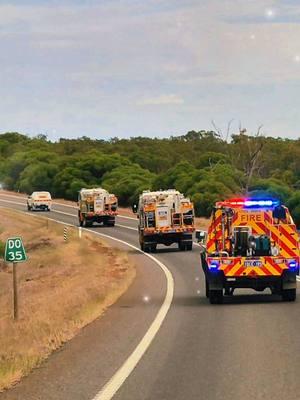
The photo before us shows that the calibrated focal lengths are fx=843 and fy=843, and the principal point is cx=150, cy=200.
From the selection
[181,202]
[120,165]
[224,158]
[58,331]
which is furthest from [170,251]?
[120,165]

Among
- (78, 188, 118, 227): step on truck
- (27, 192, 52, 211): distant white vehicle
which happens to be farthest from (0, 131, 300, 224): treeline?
(78, 188, 118, 227): step on truck

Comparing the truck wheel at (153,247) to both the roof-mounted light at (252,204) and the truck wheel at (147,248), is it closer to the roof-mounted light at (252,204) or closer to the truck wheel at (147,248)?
the truck wheel at (147,248)

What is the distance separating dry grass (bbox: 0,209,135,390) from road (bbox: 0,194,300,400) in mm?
354

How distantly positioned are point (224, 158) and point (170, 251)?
60226 mm

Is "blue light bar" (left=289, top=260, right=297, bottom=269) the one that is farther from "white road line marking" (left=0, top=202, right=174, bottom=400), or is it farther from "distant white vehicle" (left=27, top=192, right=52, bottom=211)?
"distant white vehicle" (left=27, top=192, right=52, bottom=211)

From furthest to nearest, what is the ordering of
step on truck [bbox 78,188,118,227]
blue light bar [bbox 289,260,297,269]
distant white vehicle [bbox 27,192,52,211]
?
distant white vehicle [bbox 27,192,52,211] → step on truck [bbox 78,188,118,227] → blue light bar [bbox 289,260,297,269]

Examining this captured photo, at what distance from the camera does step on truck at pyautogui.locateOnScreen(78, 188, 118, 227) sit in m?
64.2

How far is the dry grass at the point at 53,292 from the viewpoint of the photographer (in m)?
12.7

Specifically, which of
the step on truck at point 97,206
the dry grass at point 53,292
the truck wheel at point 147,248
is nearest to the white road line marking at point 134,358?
the dry grass at point 53,292

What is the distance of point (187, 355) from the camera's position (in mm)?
12047

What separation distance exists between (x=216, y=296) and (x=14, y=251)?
4.79m

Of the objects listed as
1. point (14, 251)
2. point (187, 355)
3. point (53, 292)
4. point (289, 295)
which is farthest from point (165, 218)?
point (187, 355)

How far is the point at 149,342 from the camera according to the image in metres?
13.4

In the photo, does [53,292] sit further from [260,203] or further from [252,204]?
[260,203]
